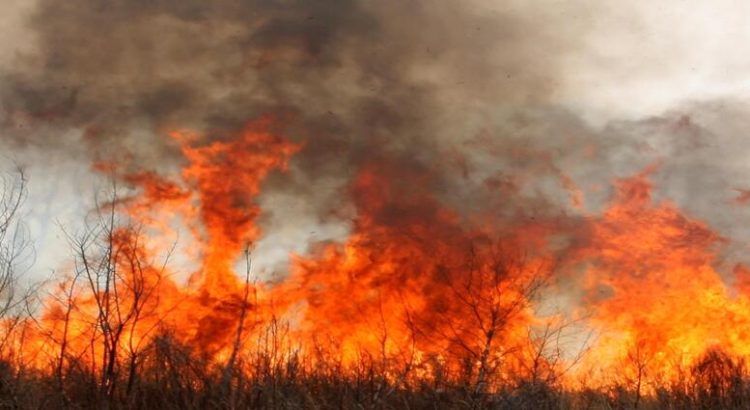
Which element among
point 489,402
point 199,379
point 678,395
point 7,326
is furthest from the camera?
point 678,395

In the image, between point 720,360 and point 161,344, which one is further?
point 720,360

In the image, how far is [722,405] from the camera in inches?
1000

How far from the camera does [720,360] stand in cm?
2944

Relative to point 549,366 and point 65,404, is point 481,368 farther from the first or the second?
point 65,404

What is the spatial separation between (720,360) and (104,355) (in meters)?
25.6

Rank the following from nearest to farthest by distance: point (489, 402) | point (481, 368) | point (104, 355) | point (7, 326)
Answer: point (104, 355)
point (7, 326)
point (489, 402)
point (481, 368)

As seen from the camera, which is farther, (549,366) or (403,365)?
(549,366)

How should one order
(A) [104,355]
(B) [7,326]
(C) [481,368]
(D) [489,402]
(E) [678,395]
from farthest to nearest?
(E) [678,395], (C) [481,368], (D) [489,402], (B) [7,326], (A) [104,355]

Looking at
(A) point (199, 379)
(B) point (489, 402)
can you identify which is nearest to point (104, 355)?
(A) point (199, 379)

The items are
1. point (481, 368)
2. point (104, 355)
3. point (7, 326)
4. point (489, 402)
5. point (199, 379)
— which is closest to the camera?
point (199, 379)

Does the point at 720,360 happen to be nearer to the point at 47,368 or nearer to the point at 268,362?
the point at 268,362

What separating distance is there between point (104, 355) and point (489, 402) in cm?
1212

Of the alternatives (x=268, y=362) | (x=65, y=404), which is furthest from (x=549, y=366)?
(x=65, y=404)

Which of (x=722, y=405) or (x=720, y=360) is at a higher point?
(x=720, y=360)
